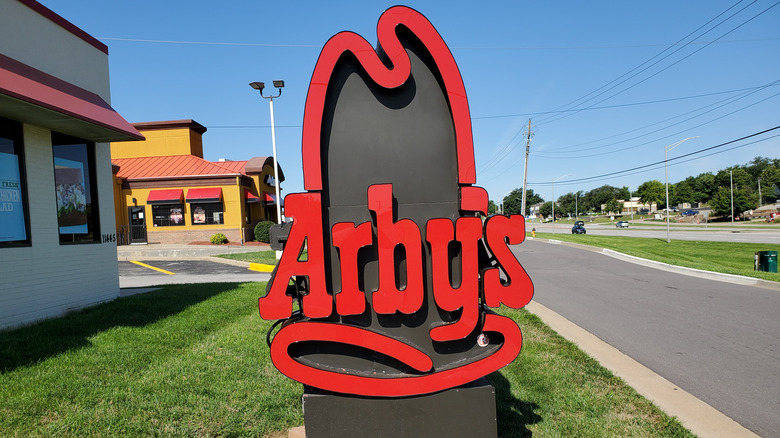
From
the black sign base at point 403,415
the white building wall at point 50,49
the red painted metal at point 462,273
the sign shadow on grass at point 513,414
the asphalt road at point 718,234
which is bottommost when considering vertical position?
the asphalt road at point 718,234

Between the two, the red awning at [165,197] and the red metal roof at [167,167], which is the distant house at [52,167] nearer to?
the red awning at [165,197]

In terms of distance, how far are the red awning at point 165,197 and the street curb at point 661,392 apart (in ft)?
80.4

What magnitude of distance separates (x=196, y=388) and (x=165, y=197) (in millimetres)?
24144

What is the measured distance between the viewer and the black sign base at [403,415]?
9.64 ft

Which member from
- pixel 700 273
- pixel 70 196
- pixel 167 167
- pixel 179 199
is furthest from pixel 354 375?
pixel 167 167

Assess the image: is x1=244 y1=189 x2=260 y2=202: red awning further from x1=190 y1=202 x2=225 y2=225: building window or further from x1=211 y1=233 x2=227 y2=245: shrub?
x1=211 y1=233 x2=227 y2=245: shrub

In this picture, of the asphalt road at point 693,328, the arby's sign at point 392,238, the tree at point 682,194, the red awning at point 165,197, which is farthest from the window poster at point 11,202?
the tree at point 682,194

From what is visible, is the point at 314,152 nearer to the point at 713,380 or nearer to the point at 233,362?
the point at 233,362

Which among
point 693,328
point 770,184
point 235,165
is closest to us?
point 693,328

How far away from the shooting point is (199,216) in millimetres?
26391

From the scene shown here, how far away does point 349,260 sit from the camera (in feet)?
9.39

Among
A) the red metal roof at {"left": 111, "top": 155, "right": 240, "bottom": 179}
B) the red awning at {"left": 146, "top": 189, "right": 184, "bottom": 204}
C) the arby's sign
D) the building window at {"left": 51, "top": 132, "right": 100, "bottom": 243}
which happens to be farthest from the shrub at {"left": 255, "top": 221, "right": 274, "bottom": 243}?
the arby's sign

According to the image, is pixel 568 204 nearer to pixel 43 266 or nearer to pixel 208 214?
pixel 208 214

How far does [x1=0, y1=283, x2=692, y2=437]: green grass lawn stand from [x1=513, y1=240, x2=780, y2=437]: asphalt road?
105 centimetres
